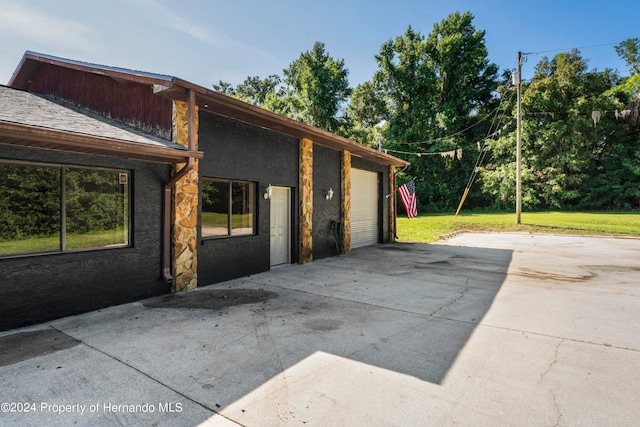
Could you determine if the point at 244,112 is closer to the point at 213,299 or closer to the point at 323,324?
the point at 213,299

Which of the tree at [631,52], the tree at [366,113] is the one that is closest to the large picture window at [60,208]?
the tree at [366,113]

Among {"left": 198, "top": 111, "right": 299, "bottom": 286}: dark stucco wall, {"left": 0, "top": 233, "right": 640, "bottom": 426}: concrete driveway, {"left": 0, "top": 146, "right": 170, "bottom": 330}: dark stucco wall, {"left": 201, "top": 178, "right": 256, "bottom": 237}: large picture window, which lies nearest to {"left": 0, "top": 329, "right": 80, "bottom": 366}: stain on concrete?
{"left": 0, "top": 233, "right": 640, "bottom": 426}: concrete driveway

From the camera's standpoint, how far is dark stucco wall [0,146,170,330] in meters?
4.09

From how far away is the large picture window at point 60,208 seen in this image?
167 inches

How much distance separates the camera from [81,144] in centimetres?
407

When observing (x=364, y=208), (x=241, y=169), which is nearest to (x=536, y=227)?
(x=364, y=208)

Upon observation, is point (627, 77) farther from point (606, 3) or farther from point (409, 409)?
point (409, 409)

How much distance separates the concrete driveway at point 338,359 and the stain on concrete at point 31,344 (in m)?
0.02

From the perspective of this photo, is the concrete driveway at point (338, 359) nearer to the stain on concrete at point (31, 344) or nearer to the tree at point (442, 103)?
the stain on concrete at point (31, 344)

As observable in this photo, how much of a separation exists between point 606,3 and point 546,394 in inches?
927

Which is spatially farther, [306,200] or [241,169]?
[306,200]

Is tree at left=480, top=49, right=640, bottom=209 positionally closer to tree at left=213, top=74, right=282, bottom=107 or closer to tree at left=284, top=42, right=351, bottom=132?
tree at left=284, top=42, right=351, bottom=132

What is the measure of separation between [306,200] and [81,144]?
5526 mm

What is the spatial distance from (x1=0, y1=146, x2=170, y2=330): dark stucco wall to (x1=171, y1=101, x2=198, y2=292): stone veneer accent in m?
0.24
